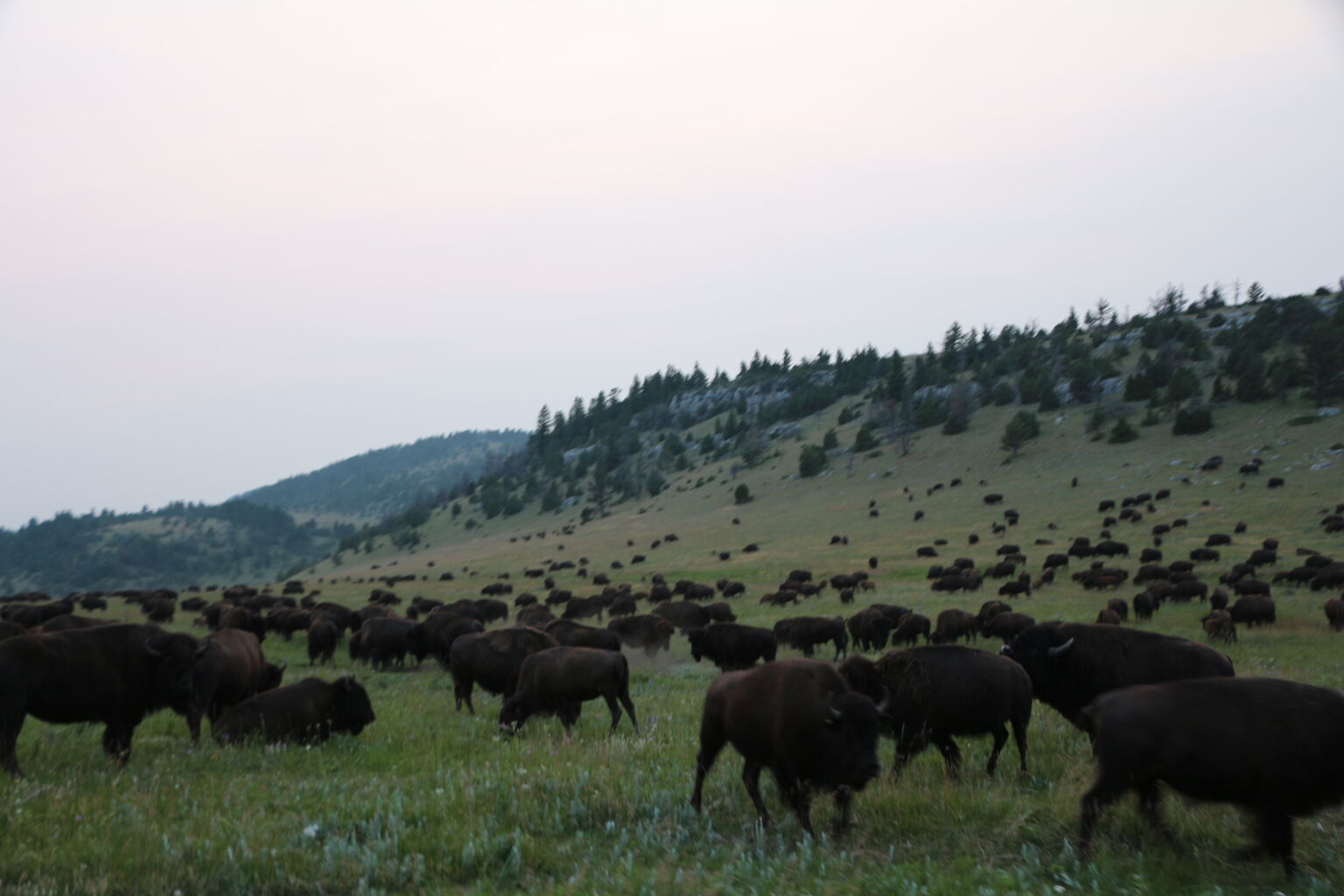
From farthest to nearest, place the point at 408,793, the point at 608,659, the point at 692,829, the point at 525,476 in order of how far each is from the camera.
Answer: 1. the point at 525,476
2. the point at 608,659
3. the point at 408,793
4. the point at 692,829

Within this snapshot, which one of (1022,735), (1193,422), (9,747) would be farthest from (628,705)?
(1193,422)

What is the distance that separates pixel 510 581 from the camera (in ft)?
188

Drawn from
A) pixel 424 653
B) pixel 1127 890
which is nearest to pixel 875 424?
pixel 424 653

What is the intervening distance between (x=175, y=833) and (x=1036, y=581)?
38227 millimetres

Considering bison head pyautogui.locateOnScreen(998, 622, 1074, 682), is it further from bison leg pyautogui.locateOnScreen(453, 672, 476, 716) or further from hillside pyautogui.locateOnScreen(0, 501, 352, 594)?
hillside pyautogui.locateOnScreen(0, 501, 352, 594)

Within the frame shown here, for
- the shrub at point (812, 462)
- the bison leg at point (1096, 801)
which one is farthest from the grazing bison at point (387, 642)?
the shrub at point (812, 462)

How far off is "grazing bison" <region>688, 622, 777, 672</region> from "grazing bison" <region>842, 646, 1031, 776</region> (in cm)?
1236

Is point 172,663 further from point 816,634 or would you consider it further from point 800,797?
point 816,634

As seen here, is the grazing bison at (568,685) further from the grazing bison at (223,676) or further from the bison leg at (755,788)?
the bison leg at (755,788)

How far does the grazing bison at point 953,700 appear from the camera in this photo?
949 centimetres

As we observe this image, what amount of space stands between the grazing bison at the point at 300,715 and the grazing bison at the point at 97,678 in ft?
3.58

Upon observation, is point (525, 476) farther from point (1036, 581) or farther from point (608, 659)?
point (608, 659)

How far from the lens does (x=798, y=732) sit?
7711mm

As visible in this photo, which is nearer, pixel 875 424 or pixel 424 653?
pixel 424 653
